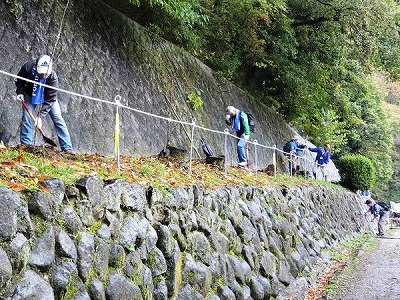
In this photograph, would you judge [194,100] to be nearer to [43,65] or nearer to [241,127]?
[241,127]

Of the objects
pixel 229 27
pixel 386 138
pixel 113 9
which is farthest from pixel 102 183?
pixel 386 138

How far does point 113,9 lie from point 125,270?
8184 millimetres

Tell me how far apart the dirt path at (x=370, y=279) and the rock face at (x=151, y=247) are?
2.59ft

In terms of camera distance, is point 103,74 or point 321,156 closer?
point 103,74

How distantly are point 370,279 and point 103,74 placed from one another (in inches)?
292

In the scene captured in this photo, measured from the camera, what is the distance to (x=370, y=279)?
10.4 m

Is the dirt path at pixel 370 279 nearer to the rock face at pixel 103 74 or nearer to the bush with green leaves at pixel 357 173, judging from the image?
the rock face at pixel 103 74

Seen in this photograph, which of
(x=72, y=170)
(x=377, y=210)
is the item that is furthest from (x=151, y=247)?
(x=377, y=210)

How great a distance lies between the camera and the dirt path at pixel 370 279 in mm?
8859

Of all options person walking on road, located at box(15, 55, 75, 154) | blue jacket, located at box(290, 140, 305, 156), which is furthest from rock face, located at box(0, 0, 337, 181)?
blue jacket, located at box(290, 140, 305, 156)

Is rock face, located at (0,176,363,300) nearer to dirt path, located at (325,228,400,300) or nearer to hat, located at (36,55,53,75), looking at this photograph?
dirt path, located at (325,228,400,300)

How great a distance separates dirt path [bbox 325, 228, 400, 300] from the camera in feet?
29.1

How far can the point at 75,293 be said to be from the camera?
355 cm

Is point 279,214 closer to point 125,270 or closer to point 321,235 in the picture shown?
point 321,235
